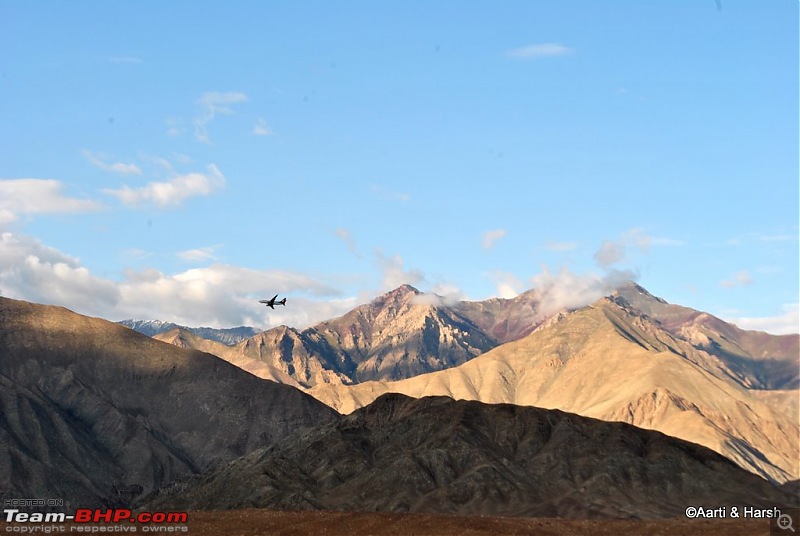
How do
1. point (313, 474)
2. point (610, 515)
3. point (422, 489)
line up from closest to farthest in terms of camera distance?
point (610, 515)
point (422, 489)
point (313, 474)

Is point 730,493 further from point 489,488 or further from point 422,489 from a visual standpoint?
point 422,489

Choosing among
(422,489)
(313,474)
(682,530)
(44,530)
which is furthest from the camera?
(313,474)

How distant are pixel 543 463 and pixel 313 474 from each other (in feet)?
145

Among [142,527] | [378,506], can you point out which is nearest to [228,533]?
[142,527]

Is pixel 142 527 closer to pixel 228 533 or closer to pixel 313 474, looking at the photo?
pixel 228 533

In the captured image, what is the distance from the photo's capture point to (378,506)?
180 meters

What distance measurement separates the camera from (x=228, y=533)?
79.8 meters

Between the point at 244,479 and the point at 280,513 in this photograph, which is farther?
the point at 244,479
